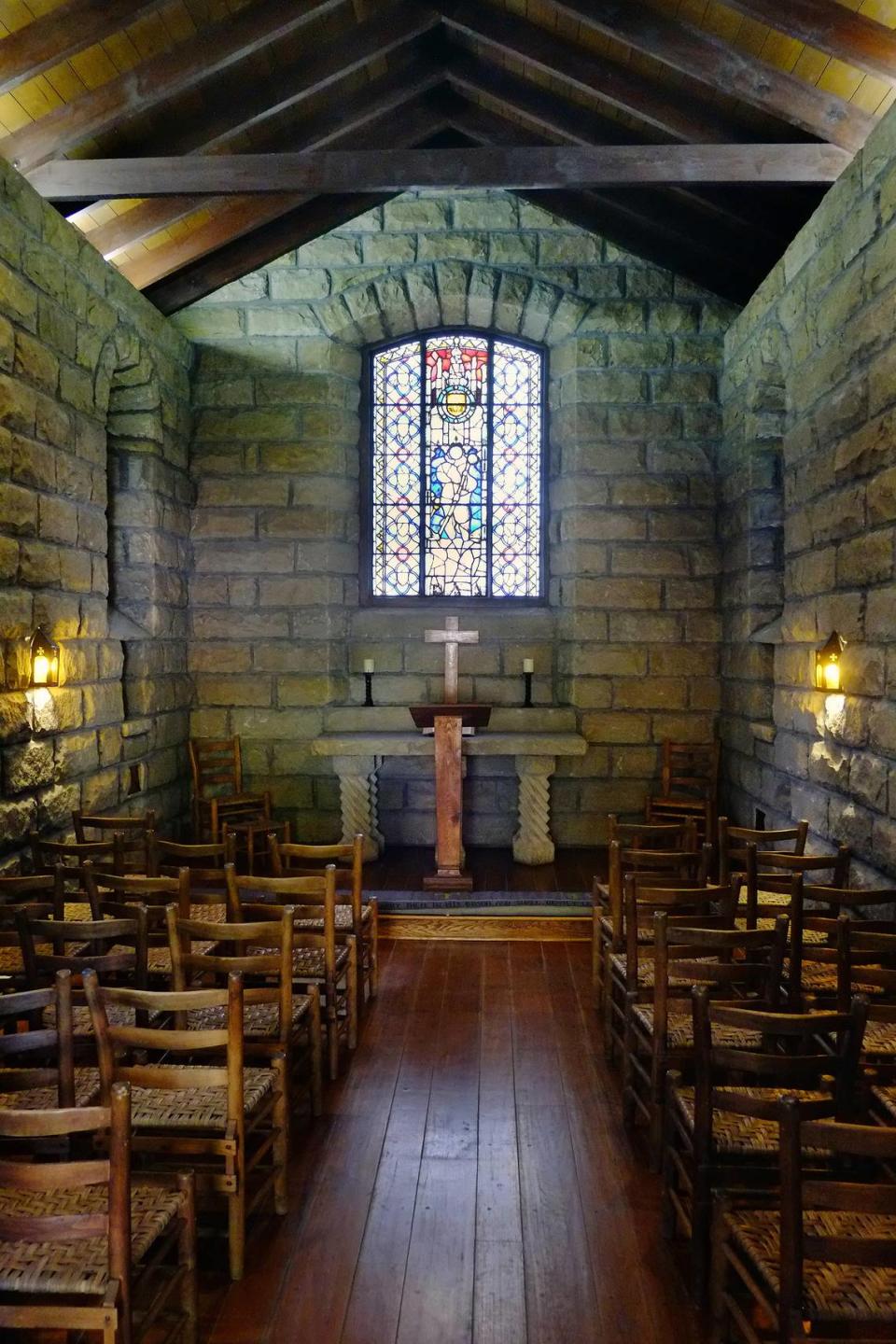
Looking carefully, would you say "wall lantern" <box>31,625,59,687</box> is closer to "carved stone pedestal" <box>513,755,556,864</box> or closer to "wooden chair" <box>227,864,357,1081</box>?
"wooden chair" <box>227,864,357,1081</box>

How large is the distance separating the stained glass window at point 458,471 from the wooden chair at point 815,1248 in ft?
17.8

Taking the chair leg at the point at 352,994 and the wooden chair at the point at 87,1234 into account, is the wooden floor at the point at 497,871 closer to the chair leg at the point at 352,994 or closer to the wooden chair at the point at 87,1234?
the chair leg at the point at 352,994

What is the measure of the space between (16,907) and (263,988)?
0.83m

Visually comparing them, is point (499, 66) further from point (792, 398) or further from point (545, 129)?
point (792, 398)

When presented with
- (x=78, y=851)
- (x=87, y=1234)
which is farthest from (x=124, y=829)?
(x=87, y=1234)

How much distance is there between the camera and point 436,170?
4.83m

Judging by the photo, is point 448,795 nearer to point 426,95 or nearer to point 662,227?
point 662,227

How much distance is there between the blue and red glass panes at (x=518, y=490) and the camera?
7.13m

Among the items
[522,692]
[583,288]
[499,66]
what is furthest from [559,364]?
[522,692]

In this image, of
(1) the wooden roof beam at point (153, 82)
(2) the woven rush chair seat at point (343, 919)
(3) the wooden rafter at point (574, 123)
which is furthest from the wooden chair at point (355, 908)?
(3) the wooden rafter at point (574, 123)

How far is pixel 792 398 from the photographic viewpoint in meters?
5.18

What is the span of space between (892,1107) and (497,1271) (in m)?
1.04

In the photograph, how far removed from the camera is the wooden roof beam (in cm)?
435

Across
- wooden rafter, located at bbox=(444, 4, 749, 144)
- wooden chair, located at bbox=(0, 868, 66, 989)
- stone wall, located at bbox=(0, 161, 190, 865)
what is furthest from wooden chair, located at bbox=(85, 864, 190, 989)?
wooden rafter, located at bbox=(444, 4, 749, 144)
